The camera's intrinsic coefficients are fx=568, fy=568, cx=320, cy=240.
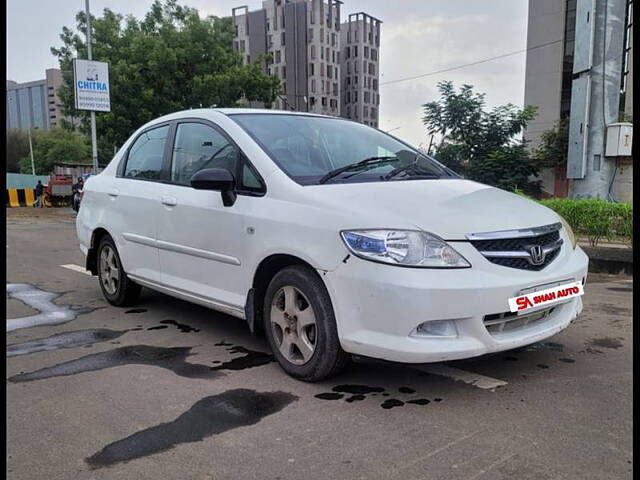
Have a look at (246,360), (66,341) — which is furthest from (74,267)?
(246,360)

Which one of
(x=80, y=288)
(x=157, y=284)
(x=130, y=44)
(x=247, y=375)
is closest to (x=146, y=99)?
(x=130, y=44)

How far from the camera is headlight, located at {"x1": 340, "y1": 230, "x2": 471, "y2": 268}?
2.97 metres

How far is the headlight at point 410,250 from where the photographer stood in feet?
9.75

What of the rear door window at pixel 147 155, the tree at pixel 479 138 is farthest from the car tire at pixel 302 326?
the tree at pixel 479 138

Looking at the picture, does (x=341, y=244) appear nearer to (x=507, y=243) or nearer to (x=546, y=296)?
(x=507, y=243)

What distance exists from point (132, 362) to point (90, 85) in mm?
16594

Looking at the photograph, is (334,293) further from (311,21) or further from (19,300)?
(311,21)

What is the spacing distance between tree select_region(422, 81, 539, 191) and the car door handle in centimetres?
1091

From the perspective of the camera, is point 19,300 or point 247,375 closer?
point 247,375

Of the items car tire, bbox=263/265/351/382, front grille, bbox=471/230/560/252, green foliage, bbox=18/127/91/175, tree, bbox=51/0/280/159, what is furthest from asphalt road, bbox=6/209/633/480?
green foliage, bbox=18/127/91/175

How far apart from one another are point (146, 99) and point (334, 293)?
18.7m

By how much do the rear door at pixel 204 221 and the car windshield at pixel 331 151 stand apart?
25 cm

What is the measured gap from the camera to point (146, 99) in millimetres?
20031

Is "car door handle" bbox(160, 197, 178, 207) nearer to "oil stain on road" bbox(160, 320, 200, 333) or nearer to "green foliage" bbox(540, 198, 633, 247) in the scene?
"oil stain on road" bbox(160, 320, 200, 333)
